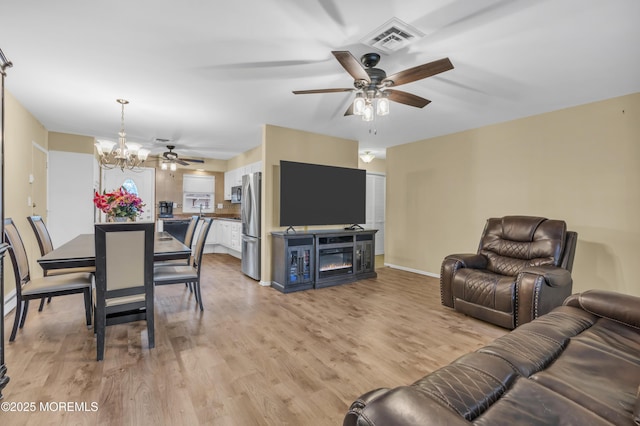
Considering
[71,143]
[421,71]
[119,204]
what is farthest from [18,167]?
[421,71]

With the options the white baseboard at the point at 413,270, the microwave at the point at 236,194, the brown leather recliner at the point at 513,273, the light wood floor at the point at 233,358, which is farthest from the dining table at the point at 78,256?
the white baseboard at the point at 413,270

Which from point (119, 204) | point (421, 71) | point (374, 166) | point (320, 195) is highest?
point (374, 166)

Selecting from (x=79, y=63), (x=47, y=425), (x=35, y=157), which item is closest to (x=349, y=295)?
(x=47, y=425)

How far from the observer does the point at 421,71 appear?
213cm

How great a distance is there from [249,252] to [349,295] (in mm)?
1842

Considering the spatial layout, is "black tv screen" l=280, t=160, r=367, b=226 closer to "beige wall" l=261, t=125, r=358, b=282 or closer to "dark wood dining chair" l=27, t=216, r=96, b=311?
"beige wall" l=261, t=125, r=358, b=282

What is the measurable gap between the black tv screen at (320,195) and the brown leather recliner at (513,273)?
2.09 m

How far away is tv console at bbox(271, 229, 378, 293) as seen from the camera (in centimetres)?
430

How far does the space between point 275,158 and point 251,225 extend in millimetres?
1149

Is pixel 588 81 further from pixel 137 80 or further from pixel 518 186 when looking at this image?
pixel 137 80

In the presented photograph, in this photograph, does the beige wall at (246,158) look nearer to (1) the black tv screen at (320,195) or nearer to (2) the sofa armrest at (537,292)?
(1) the black tv screen at (320,195)

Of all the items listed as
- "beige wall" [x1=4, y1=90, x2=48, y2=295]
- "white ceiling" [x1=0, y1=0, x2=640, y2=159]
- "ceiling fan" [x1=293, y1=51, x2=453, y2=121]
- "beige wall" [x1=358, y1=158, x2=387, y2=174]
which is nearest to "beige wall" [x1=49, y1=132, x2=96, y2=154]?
"beige wall" [x1=4, y1=90, x2=48, y2=295]

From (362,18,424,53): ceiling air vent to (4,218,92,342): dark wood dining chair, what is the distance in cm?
324

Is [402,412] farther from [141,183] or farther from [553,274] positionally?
[141,183]
